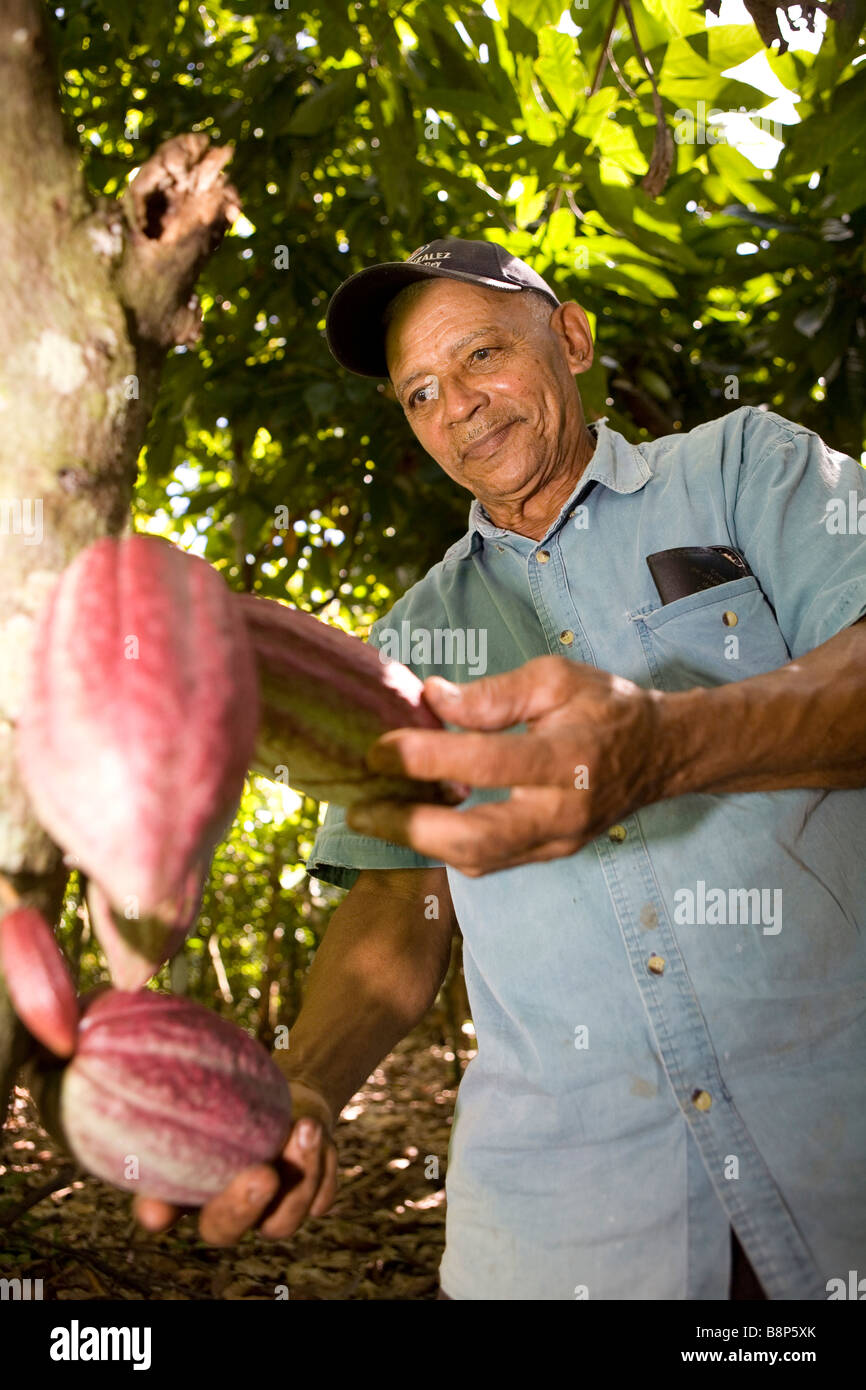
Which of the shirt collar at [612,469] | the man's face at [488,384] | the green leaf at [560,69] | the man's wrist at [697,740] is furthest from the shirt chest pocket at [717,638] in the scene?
the green leaf at [560,69]

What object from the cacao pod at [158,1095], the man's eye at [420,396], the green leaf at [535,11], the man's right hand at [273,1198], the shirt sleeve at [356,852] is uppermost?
the green leaf at [535,11]

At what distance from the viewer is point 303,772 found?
65 centimetres

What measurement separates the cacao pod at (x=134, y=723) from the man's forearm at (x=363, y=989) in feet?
2.53

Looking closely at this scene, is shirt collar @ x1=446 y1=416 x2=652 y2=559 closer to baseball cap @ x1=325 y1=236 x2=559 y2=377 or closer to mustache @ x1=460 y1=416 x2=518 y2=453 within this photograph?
mustache @ x1=460 y1=416 x2=518 y2=453

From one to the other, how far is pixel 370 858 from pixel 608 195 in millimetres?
1265

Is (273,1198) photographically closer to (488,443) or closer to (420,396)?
(488,443)

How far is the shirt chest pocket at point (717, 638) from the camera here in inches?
53.1

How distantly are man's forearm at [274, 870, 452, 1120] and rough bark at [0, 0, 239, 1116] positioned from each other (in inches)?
28.8

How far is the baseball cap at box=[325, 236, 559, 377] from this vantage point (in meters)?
1.54

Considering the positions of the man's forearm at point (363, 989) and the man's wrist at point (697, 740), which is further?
the man's forearm at point (363, 989)

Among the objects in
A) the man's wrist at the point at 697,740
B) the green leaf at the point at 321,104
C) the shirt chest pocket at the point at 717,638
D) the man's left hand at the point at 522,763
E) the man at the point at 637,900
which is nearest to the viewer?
the man's left hand at the point at 522,763

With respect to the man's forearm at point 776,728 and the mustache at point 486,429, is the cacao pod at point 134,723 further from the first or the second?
the mustache at point 486,429

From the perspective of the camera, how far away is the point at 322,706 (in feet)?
2.08

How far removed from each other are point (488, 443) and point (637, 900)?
28.2 inches
